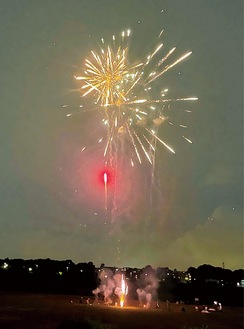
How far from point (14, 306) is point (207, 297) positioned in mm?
28679

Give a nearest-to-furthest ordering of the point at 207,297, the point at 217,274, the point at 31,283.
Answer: the point at 207,297 → the point at 31,283 → the point at 217,274

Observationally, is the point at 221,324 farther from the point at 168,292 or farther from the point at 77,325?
the point at 168,292

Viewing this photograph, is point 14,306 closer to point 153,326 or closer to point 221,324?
point 153,326

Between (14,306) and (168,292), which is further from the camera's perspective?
(168,292)

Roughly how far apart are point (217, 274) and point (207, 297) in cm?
6336

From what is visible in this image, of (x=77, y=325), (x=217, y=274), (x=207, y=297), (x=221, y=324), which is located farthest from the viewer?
(x=217, y=274)

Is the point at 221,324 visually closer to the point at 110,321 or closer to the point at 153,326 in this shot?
the point at 153,326

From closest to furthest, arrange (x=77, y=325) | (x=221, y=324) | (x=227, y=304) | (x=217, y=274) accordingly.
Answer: (x=77, y=325), (x=221, y=324), (x=227, y=304), (x=217, y=274)

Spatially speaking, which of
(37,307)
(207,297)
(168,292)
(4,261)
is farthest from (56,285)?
(4,261)

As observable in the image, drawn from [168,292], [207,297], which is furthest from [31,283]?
[207,297]

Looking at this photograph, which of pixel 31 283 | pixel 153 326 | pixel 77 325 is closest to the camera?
pixel 77 325

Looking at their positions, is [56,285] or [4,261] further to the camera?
[4,261]

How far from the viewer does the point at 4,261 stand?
11662cm

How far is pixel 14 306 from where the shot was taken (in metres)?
32.8
